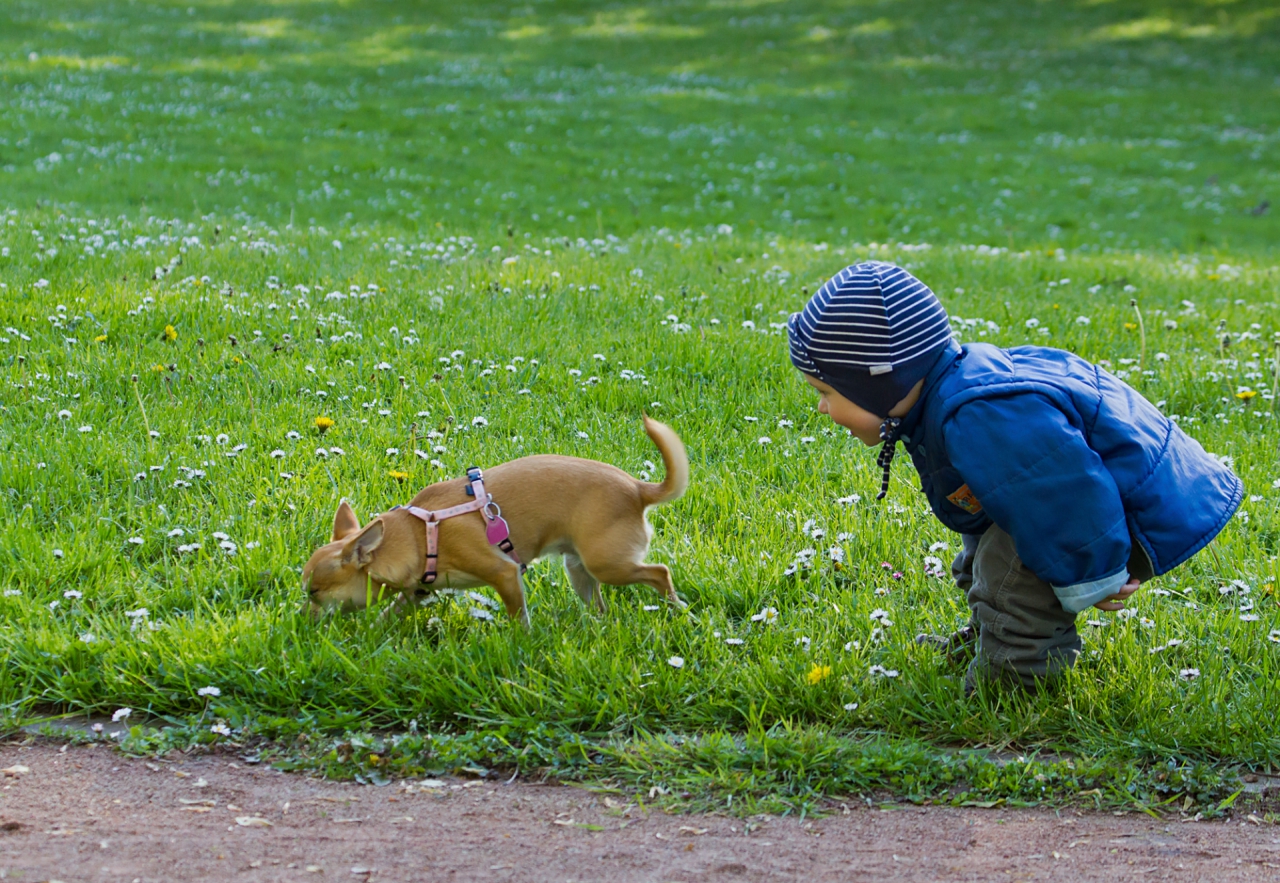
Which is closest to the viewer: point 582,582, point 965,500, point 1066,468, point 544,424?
point 1066,468

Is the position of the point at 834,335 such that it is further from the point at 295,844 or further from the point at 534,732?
the point at 295,844

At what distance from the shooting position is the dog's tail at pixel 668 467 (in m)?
4.00

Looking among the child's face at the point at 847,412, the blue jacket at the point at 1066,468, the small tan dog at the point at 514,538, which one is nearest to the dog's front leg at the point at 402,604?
the small tan dog at the point at 514,538

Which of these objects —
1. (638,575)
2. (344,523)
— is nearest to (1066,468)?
(638,575)

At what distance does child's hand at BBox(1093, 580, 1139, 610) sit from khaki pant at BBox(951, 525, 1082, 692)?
0.13 m

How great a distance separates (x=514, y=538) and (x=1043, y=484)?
1917mm

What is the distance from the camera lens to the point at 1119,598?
367 centimetres

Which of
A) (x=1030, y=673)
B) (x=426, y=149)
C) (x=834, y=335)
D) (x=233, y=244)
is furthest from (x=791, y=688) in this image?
(x=426, y=149)

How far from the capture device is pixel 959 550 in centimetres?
483

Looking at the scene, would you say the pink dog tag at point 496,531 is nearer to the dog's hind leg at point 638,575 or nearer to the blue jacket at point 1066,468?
the dog's hind leg at point 638,575

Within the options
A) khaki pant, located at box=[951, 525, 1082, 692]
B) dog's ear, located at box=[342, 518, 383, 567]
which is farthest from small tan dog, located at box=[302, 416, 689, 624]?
khaki pant, located at box=[951, 525, 1082, 692]

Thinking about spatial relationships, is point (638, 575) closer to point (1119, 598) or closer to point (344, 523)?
point (344, 523)

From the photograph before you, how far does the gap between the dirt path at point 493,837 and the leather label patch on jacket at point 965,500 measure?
96 centimetres

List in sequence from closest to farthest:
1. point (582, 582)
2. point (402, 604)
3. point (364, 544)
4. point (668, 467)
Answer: point (364, 544), point (668, 467), point (402, 604), point (582, 582)
